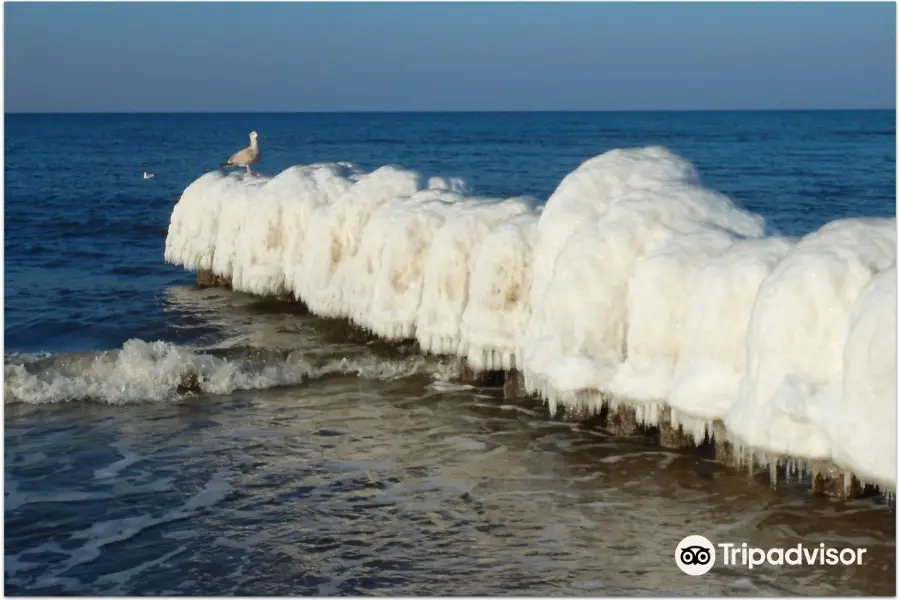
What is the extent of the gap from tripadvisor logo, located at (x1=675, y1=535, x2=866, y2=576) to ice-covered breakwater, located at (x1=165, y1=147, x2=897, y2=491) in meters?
0.67

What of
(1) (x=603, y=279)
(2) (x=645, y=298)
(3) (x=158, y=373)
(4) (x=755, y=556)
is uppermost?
(1) (x=603, y=279)

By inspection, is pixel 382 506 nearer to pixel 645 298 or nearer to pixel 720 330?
pixel 645 298

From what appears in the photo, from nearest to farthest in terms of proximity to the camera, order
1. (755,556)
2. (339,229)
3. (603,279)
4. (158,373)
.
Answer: (755,556), (603,279), (158,373), (339,229)

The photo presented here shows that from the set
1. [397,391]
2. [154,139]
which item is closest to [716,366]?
[397,391]

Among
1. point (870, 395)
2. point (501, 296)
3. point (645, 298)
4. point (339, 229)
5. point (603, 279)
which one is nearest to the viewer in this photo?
point (870, 395)

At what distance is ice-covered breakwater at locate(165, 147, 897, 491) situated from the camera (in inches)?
361

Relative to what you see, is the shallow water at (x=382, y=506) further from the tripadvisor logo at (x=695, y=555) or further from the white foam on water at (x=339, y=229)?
the white foam on water at (x=339, y=229)

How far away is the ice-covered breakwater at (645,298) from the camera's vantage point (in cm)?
918

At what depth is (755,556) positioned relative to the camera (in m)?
9.35

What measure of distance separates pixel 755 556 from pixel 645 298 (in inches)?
119

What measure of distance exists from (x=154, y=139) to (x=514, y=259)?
92.5 meters

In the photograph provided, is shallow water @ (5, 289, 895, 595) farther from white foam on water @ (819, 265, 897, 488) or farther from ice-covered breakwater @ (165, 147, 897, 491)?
white foam on water @ (819, 265, 897, 488)

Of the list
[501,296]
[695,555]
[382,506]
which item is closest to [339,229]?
[501,296]

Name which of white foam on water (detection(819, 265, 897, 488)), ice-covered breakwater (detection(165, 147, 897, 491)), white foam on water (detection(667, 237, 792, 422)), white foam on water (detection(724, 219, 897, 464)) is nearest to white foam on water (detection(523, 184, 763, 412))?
ice-covered breakwater (detection(165, 147, 897, 491))
